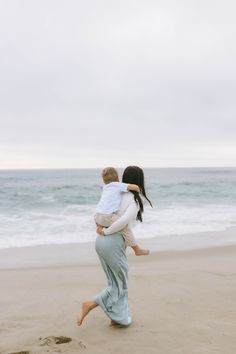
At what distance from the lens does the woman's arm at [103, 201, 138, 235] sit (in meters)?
4.18

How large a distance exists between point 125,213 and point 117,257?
0.47 m

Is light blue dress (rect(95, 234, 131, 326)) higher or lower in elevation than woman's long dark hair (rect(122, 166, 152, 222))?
lower

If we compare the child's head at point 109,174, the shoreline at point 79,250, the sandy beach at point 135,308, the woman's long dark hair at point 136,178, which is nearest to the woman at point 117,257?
the woman's long dark hair at point 136,178

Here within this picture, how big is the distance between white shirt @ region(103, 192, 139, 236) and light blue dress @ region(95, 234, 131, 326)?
0.11 metres

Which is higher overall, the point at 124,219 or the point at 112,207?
the point at 112,207

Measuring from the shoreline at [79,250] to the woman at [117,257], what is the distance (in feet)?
12.8

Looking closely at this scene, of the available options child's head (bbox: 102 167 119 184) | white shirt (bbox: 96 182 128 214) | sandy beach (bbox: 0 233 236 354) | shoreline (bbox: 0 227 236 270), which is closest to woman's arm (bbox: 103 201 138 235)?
white shirt (bbox: 96 182 128 214)

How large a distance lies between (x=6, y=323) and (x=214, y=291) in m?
2.84

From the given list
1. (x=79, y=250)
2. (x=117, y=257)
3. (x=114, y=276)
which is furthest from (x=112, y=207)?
(x=79, y=250)

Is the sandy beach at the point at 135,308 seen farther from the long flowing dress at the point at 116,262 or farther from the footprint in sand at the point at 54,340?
the long flowing dress at the point at 116,262

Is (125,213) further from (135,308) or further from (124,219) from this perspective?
(135,308)

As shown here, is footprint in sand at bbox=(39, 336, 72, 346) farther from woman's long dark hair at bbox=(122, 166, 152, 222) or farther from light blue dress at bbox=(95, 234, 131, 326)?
woman's long dark hair at bbox=(122, 166, 152, 222)

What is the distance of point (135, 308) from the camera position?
525 centimetres

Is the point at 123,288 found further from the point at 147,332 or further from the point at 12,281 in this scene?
the point at 12,281
